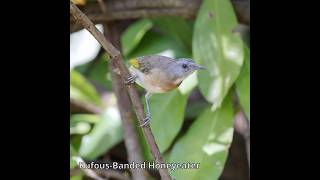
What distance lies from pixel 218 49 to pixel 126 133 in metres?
0.28

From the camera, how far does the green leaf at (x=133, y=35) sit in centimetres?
133

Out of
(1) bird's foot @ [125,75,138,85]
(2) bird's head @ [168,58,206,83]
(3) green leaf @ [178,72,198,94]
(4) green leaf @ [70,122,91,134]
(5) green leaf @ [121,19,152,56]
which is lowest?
(4) green leaf @ [70,122,91,134]

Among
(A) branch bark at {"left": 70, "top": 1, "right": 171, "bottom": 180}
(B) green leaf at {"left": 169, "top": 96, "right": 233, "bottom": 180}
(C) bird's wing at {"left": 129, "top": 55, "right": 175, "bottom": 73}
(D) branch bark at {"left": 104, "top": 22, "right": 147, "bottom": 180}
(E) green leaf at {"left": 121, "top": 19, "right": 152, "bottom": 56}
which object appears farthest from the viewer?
(E) green leaf at {"left": 121, "top": 19, "right": 152, "bottom": 56}

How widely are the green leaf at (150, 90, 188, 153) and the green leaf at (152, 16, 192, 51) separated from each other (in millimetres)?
195

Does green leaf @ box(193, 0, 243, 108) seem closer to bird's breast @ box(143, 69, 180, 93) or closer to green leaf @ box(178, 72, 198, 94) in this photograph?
green leaf @ box(178, 72, 198, 94)

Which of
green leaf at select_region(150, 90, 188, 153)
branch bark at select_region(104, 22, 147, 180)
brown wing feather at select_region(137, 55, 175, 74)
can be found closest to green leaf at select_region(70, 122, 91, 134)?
branch bark at select_region(104, 22, 147, 180)

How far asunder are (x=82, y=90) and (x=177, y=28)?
292 millimetres

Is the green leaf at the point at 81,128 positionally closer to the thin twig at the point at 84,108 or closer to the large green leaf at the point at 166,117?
the thin twig at the point at 84,108

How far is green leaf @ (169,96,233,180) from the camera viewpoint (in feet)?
3.63

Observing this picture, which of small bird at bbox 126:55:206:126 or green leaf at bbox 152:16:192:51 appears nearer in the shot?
small bird at bbox 126:55:206:126

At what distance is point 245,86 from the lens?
1221 millimetres

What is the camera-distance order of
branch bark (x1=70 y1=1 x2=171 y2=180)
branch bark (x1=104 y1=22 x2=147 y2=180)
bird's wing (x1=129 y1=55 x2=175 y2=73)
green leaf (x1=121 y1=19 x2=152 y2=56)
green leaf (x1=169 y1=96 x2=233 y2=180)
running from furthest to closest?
green leaf (x1=121 y1=19 x2=152 y2=56) < branch bark (x1=104 y1=22 x2=147 y2=180) < green leaf (x1=169 y1=96 x2=233 y2=180) < bird's wing (x1=129 y1=55 x2=175 y2=73) < branch bark (x1=70 y1=1 x2=171 y2=180)

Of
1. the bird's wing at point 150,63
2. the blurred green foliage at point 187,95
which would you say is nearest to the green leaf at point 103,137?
the blurred green foliage at point 187,95
